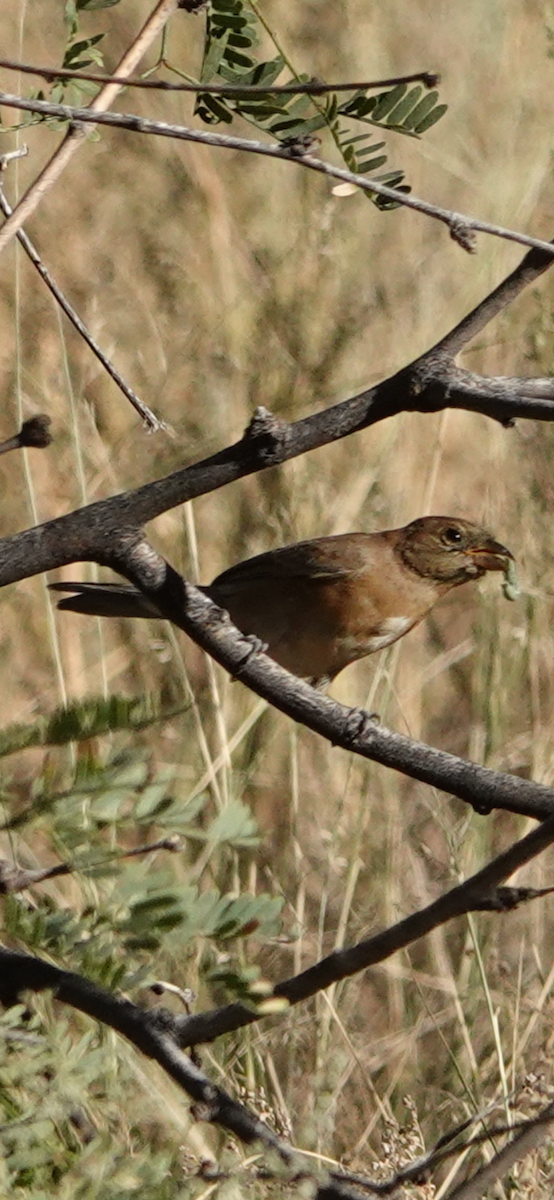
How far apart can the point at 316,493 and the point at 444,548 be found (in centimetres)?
85

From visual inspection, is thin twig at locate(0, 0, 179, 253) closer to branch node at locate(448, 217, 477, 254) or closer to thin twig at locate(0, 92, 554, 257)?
thin twig at locate(0, 92, 554, 257)

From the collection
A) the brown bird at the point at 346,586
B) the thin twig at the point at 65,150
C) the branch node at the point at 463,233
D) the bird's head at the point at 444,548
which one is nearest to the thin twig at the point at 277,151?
the branch node at the point at 463,233

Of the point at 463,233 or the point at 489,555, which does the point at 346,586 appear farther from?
the point at 463,233

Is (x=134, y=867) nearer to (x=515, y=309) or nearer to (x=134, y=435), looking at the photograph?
(x=134, y=435)

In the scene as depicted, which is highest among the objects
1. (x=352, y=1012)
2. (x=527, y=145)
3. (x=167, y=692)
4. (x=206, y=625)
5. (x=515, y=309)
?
(x=527, y=145)

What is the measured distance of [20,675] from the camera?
520cm

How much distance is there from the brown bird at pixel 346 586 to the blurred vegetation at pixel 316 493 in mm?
206

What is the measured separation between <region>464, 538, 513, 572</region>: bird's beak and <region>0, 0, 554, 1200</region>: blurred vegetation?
1.33 ft

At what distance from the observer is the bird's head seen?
457cm

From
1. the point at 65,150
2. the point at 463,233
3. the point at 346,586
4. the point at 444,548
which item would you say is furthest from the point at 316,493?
the point at 463,233

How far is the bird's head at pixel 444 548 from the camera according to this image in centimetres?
457

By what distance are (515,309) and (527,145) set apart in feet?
2.31

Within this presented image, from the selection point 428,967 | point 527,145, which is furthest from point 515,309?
point 428,967

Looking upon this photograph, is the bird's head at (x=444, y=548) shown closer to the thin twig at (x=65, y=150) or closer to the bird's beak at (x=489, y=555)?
the bird's beak at (x=489, y=555)
